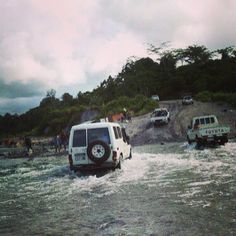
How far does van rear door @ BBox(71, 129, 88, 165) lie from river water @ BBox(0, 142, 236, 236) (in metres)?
0.68

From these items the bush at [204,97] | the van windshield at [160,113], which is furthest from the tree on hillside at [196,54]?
the van windshield at [160,113]

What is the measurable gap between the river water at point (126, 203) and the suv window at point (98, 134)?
4.54ft

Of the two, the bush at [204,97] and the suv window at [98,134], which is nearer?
the suv window at [98,134]

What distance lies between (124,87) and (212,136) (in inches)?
2663

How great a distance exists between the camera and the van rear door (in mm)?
14680

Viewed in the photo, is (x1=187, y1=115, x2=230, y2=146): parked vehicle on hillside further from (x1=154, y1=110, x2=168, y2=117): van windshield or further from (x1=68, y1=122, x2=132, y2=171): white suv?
(x1=154, y1=110, x2=168, y2=117): van windshield

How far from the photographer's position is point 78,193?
36.0ft

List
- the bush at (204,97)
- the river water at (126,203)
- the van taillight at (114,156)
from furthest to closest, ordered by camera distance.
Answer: the bush at (204,97) < the van taillight at (114,156) < the river water at (126,203)

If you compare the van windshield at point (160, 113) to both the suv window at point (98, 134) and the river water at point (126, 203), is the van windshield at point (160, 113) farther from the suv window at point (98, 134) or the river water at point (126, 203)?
the suv window at point (98, 134)

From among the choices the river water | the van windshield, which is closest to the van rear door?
the river water

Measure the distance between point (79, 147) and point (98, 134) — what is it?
89cm

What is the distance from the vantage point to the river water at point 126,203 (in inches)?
271

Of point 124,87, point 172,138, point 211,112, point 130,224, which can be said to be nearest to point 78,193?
point 130,224

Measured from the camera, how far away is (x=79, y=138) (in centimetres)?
1492
